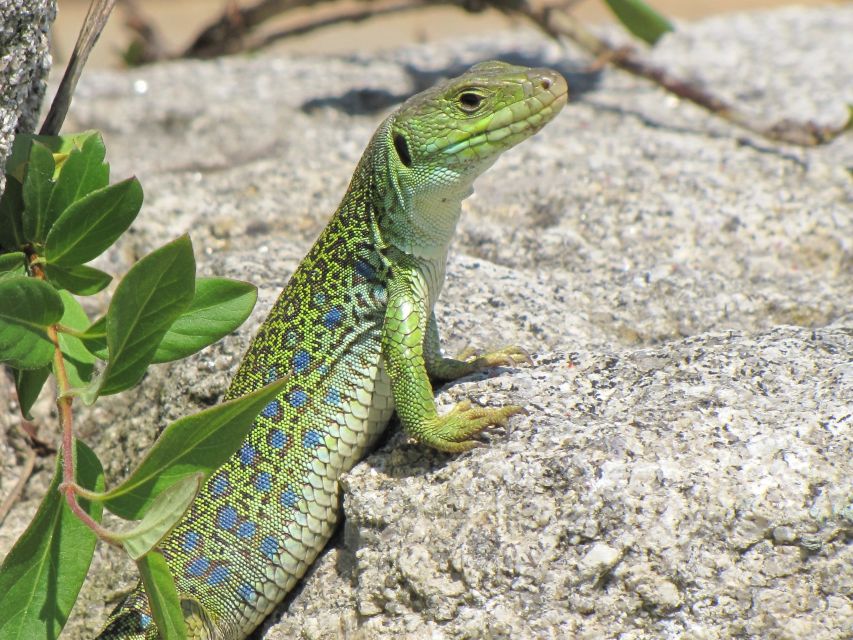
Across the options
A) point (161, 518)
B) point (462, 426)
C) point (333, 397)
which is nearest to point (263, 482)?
point (333, 397)

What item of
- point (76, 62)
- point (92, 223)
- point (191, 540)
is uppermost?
point (76, 62)

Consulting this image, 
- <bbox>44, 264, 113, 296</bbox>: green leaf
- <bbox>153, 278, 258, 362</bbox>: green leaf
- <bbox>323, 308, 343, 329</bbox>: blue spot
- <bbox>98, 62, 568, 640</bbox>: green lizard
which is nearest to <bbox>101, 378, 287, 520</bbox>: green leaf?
<bbox>153, 278, 258, 362</bbox>: green leaf

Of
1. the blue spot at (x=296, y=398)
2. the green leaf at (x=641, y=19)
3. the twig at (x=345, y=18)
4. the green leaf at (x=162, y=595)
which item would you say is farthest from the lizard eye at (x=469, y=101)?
the twig at (x=345, y=18)

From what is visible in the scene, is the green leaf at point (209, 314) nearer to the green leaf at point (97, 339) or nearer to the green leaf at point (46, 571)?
the green leaf at point (97, 339)

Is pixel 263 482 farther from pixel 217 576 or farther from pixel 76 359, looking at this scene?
pixel 76 359

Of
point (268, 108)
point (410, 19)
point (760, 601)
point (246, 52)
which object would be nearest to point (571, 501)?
point (760, 601)

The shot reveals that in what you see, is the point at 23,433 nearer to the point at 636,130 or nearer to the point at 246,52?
the point at 636,130
